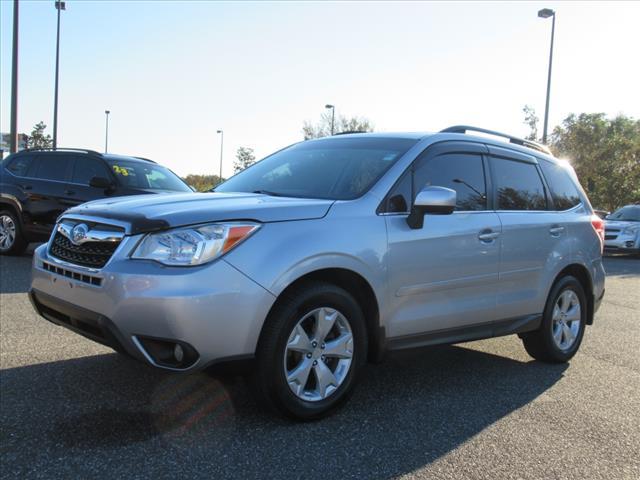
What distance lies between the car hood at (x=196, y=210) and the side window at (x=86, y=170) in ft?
21.1

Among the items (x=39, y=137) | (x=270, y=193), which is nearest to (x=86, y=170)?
(x=270, y=193)

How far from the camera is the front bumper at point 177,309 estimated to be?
116 inches

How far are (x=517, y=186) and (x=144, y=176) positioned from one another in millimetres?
6805

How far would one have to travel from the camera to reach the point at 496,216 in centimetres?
448

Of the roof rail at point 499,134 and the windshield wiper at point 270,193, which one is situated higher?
the roof rail at point 499,134

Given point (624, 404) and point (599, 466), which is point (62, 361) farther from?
point (624, 404)

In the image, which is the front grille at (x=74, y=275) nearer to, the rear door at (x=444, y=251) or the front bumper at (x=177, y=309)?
the front bumper at (x=177, y=309)

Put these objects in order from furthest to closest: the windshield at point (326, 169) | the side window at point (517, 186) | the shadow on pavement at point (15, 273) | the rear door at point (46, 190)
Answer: the rear door at point (46, 190)
the shadow on pavement at point (15, 273)
the side window at point (517, 186)
the windshield at point (326, 169)

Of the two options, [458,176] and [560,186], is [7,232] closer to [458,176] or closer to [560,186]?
[458,176]

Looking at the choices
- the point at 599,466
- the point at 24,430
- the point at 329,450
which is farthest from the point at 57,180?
the point at 599,466

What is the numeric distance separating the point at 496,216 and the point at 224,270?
234 cm

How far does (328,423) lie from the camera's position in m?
3.45

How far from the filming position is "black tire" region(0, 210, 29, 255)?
32.9 ft

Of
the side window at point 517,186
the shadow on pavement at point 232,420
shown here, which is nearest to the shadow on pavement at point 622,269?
the side window at point 517,186
